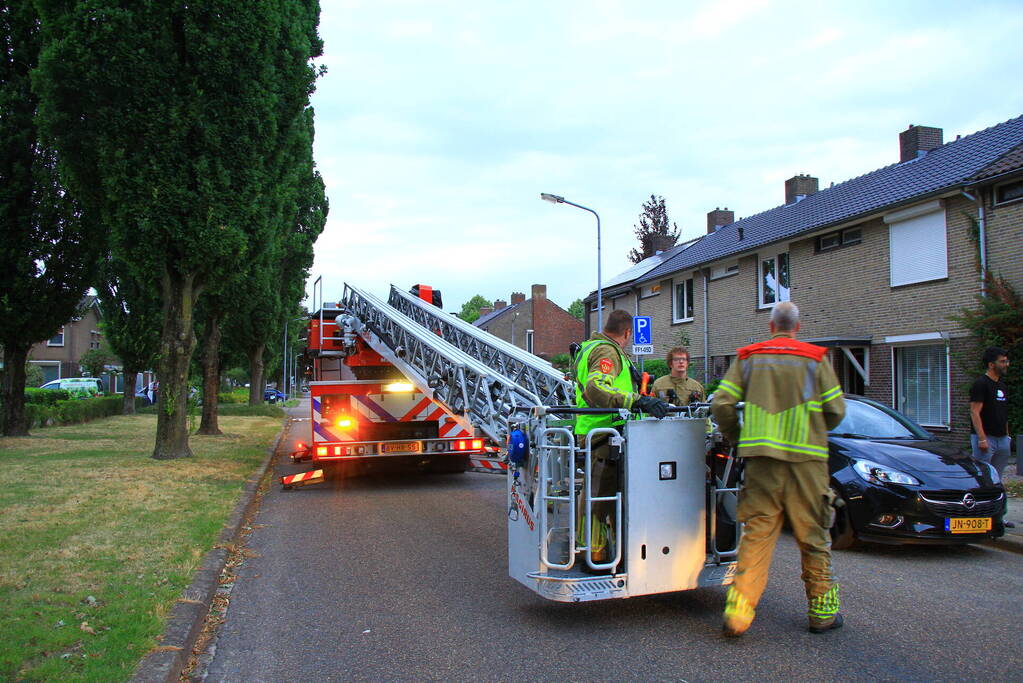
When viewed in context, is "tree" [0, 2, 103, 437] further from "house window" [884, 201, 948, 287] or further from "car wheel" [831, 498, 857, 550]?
"house window" [884, 201, 948, 287]

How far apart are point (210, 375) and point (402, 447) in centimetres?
1126

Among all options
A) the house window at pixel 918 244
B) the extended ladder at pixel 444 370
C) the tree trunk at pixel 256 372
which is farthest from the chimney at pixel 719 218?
the extended ladder at pixel 444 370

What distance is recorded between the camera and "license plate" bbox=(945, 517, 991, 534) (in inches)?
261

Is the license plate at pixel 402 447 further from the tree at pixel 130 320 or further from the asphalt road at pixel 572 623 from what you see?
the tree at pixel 130 320

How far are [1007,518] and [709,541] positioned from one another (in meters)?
5.15

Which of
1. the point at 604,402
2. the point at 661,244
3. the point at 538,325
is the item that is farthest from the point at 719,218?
the point at 538,325

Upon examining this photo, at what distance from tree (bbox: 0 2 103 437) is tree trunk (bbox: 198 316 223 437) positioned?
9.92ft

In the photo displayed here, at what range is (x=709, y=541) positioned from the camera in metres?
5.05

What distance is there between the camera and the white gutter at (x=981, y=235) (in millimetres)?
14289

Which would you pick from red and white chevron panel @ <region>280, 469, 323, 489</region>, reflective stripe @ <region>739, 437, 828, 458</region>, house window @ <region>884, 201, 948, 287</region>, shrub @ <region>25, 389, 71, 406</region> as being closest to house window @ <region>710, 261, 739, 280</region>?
house window @ <region>884, 201, 948, 287</region>

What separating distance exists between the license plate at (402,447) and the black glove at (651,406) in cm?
674

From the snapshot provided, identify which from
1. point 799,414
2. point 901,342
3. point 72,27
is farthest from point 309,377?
point 901,342

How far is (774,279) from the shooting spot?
21.2 meters

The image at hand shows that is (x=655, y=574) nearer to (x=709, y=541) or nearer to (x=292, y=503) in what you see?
(x=709, y=541)
